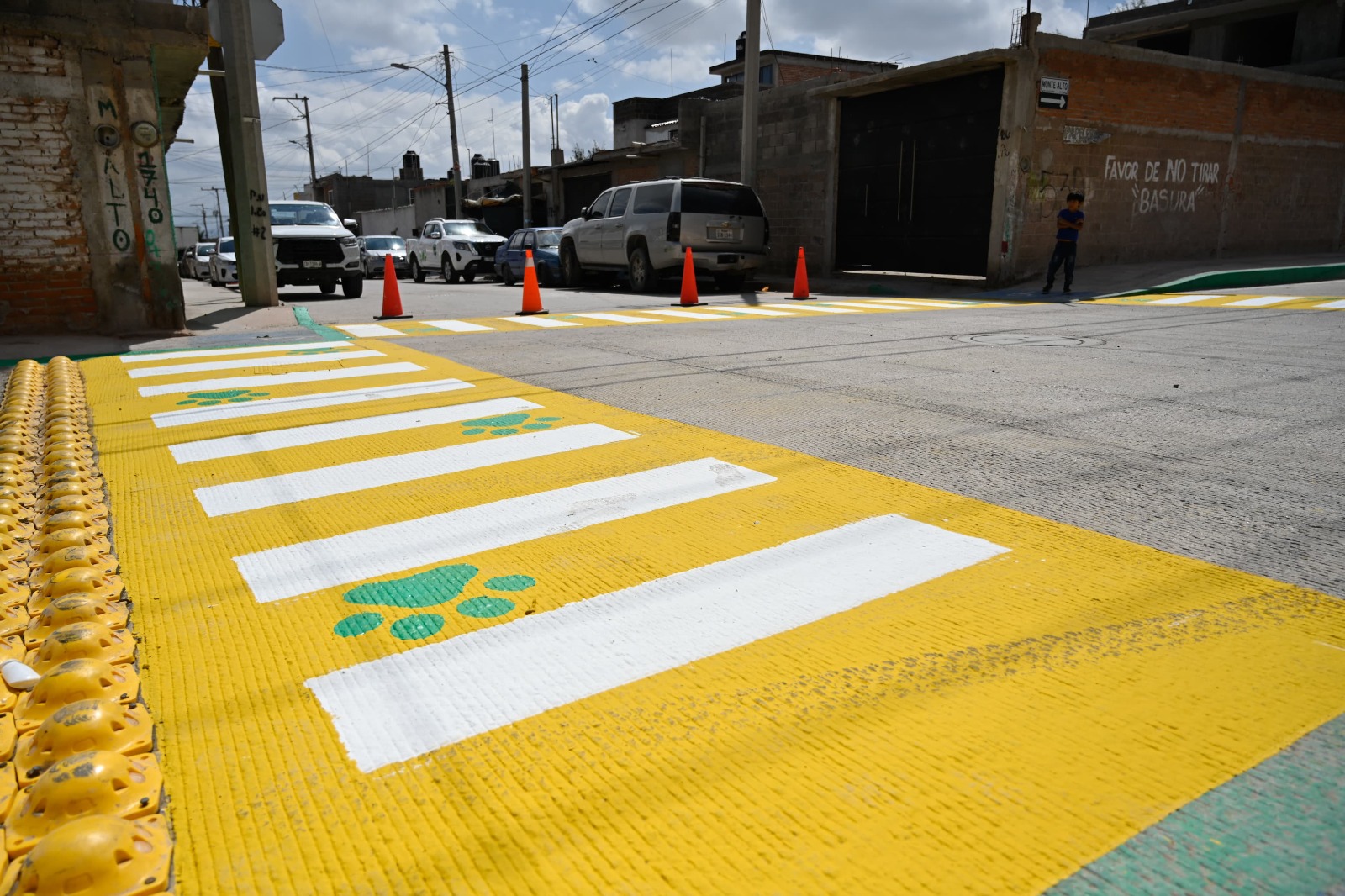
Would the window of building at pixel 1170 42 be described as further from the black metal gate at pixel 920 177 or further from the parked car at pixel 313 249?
the parked car at pixel 313 249

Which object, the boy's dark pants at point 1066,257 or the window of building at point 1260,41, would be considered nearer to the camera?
the boy's dark pants at point 1066,257

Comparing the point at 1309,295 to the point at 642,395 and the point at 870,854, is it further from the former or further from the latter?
the point at 870,854

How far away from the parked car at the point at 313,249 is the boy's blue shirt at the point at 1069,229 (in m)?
13.4

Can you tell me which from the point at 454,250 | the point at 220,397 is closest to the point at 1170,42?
the point at 454,250

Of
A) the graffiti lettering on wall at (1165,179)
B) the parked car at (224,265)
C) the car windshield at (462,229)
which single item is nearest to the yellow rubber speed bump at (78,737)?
the graffiti lettering on wall at (1165,179)

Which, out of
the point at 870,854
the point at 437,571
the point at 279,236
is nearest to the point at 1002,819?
the point at 870,854

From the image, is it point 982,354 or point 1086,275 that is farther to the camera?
point 1086,275

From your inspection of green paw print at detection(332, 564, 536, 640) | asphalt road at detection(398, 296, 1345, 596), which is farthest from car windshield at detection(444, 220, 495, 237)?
green paw print at detection(332, 564, 536, 640)

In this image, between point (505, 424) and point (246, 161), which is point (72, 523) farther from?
point (246, 161)

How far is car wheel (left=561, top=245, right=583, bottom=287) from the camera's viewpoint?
20641 mm

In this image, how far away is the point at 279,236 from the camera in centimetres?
1752

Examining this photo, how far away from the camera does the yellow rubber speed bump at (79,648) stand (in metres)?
2.41

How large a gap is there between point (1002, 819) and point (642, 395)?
4.74 meters

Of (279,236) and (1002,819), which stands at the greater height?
(279,236)
